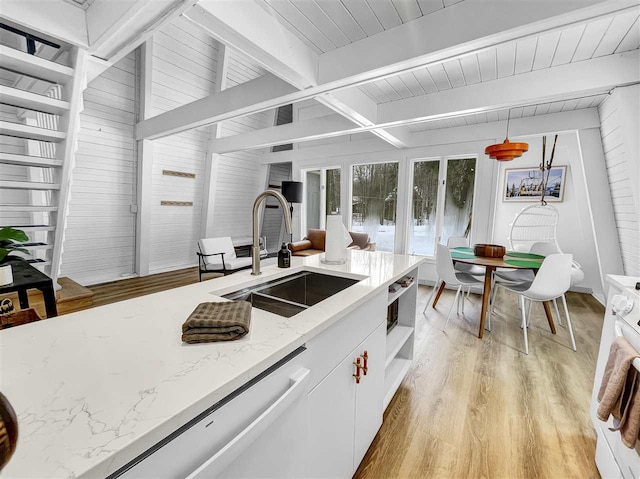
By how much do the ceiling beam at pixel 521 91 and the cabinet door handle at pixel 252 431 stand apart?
293 cm

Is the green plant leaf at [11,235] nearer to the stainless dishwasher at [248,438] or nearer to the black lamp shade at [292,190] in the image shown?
the stainless dishwasher at [248,438]

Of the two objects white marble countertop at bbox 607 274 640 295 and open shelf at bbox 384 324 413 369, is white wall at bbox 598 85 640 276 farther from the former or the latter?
open shelf at bbox 384 324 413 369

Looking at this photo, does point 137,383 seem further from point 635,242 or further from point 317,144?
point 317,144

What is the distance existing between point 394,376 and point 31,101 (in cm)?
298

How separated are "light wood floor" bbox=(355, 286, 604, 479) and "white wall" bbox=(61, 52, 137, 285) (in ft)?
14.8

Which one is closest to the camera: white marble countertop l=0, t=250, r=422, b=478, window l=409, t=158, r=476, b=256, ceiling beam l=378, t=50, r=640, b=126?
white marble countertop l=0, t=250, r=422, b=478

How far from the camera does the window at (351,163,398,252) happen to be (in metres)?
5.14

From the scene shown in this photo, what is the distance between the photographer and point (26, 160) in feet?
6.45

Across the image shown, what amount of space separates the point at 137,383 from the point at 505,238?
5603 millimetres

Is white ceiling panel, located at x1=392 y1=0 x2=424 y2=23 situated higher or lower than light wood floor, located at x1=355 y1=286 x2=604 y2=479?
higher

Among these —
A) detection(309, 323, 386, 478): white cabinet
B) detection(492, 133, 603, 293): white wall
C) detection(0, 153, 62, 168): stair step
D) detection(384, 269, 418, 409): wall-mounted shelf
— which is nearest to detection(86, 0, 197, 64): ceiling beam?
detection(0, 153, 62, 168): stair step

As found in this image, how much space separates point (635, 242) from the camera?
2773 mm

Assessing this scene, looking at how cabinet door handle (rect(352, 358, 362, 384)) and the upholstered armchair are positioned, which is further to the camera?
the upholstered armchair

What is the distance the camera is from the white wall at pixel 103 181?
3.75 m
